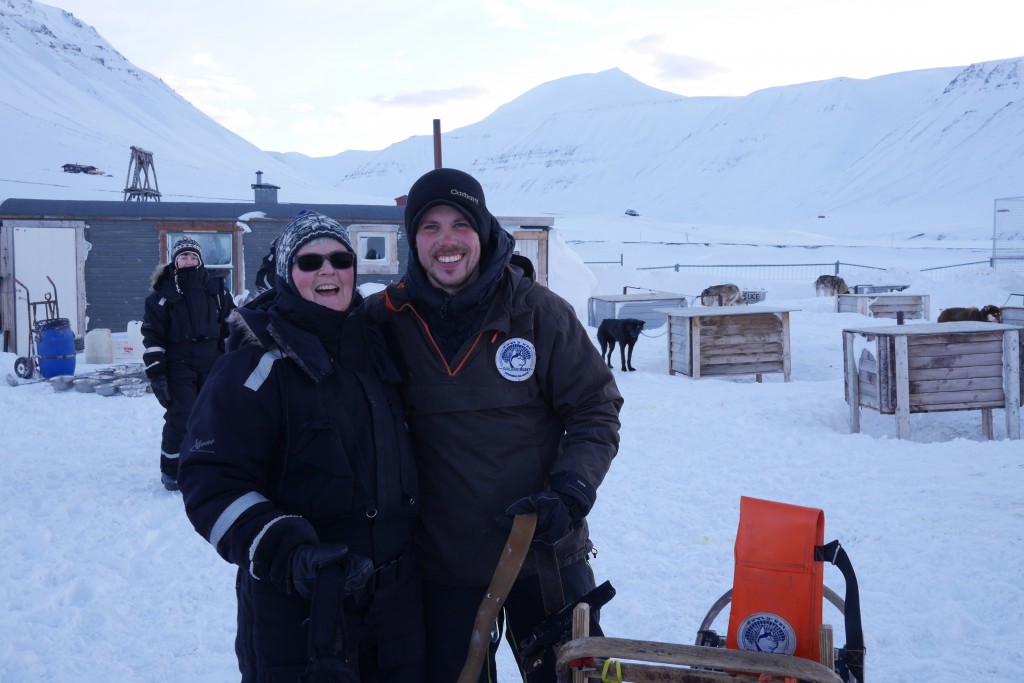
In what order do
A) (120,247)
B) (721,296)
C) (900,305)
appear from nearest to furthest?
(120,247) → (900,305) → (721,296)

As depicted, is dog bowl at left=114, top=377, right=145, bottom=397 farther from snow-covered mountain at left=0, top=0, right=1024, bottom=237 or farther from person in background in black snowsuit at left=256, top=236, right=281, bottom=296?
snow-covered mountain at left=0, top=0, right=1024, bottom=237

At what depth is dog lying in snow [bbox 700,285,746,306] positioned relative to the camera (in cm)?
1939

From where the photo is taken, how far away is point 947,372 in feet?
26.0

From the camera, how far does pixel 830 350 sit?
1367 centimetres

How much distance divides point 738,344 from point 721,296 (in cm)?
789

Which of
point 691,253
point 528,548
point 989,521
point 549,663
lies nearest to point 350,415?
point 528,548

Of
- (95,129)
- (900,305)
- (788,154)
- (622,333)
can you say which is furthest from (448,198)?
(788,154)

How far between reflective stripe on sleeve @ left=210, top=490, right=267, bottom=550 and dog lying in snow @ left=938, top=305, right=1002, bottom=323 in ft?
35.5

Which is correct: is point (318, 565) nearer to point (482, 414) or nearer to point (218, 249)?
point (482, 414)

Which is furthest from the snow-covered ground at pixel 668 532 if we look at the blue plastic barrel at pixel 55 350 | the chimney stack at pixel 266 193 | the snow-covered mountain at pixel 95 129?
the snow-covered mountain at pixel 95 129

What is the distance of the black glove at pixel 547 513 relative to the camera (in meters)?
2.15

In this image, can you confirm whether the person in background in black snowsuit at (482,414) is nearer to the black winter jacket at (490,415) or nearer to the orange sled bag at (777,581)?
the black winter jacket at (490,415)

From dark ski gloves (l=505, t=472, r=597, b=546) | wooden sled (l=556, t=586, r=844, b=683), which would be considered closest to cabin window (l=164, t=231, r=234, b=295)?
dark ski gloves (l=505, t=472, r=597, b=546)

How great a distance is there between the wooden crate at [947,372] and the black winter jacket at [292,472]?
271 inches
